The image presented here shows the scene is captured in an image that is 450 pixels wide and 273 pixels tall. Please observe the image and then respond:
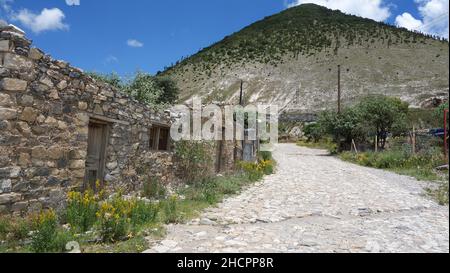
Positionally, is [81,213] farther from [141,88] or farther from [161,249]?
[141,88]

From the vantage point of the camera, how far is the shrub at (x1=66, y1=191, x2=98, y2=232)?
212 inches

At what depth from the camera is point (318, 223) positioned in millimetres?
6148

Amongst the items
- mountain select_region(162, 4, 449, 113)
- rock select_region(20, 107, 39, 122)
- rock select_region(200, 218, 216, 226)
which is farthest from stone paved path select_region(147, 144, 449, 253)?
mountain select_region(162, 4, 449, 113)

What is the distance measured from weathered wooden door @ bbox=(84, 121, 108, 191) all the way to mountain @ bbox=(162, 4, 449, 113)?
37.0m

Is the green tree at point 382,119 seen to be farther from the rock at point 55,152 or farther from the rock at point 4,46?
the rock at point 4,46

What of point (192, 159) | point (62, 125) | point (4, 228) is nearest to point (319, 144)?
point (192, 159)

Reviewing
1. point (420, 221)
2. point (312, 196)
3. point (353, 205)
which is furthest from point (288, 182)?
point (420, 221)

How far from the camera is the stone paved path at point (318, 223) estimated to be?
4.73 metres

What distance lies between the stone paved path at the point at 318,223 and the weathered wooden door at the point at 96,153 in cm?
264

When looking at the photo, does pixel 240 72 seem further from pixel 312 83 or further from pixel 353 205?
pixel 353 205

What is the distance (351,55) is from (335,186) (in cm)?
5653

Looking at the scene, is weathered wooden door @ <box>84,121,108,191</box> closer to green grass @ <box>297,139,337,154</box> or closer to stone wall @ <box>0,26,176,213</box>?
stone wall @ <box>0,26,176,213</box>

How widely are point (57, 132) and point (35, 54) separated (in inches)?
54.9

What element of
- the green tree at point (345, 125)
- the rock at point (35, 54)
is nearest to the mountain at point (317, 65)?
the green tree at point (345, 125)
